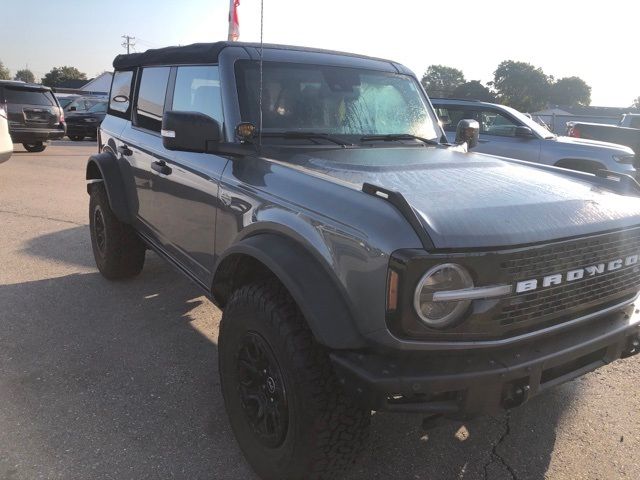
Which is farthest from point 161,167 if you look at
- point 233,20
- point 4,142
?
point 4,142

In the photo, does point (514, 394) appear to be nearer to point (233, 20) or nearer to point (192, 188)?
point (192, 188)

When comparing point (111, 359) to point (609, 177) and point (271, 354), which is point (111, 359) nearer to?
point (271, 354)

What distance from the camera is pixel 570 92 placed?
93.8m

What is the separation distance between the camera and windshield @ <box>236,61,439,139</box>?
2.96m

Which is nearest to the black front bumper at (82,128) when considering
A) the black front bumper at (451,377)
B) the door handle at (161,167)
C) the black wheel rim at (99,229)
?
the black wheel rim at (99,229)

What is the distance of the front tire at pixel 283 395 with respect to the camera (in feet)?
6.51

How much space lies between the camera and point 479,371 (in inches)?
71.3

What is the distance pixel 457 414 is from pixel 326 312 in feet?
1.92

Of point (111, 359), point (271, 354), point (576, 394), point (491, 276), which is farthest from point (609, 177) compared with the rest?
point (111, 359)

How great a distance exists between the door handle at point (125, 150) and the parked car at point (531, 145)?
545 centimetres

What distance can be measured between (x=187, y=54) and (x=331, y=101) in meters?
1.02

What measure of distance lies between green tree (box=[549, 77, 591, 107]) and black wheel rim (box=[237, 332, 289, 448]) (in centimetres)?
10263

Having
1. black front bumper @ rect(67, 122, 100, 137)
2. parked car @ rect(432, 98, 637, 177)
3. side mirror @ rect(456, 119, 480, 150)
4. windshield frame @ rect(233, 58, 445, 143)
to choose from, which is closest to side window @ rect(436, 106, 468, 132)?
parked car @ rect(432, 98, 637, 177)

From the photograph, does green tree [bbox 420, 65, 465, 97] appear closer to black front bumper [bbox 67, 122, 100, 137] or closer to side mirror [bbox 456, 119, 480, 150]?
black front bumper [bbox 67, 122, 100, 137]
